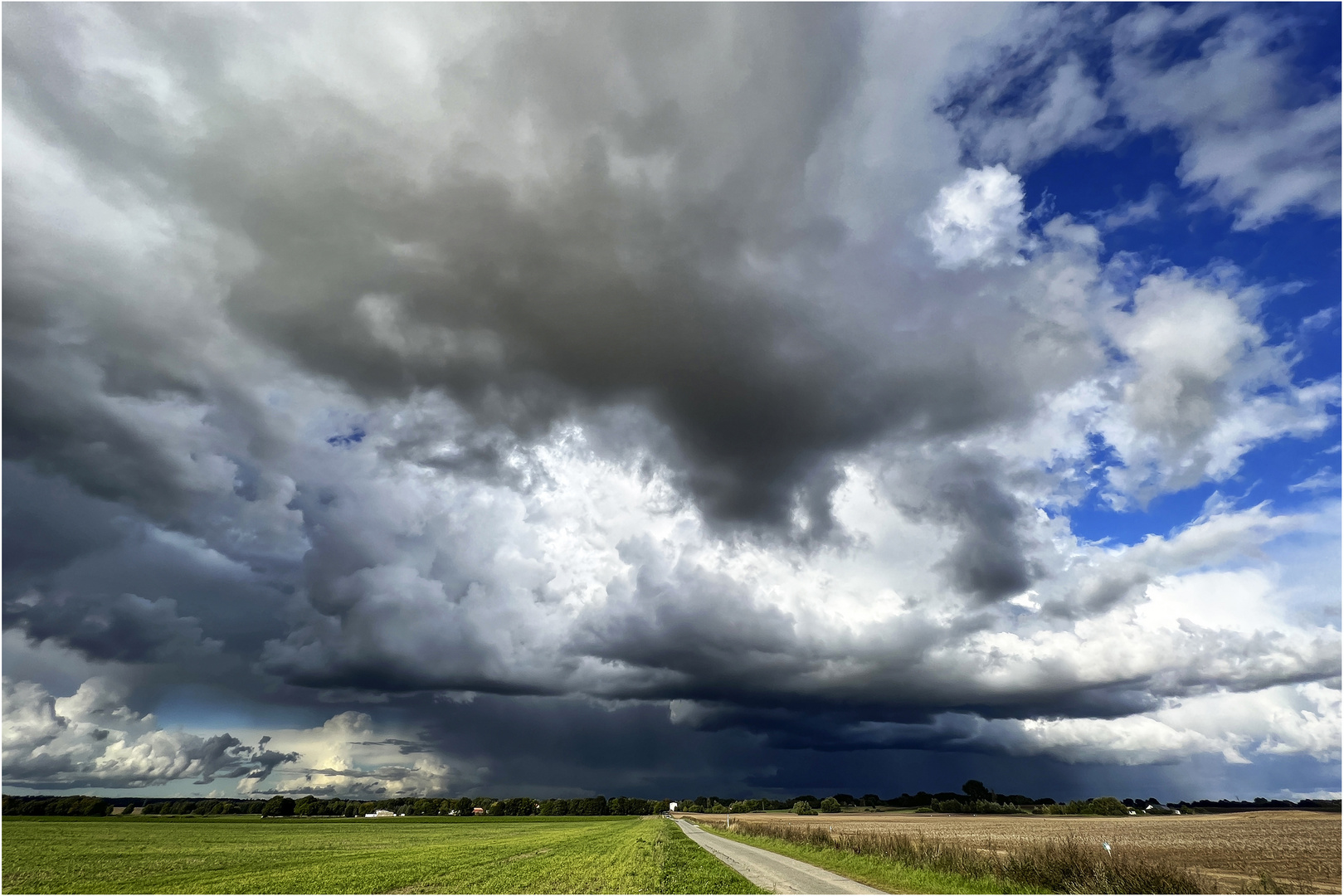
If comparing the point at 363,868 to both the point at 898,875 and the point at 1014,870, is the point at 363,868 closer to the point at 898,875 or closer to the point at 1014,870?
the point at 898,875

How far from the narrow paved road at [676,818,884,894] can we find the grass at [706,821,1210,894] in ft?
6.15

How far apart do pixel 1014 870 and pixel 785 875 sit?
513 inches

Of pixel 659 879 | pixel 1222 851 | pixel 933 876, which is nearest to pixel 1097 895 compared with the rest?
pixel 933 876

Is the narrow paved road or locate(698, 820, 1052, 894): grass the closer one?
locate(698, 820, 1052, 894): grass

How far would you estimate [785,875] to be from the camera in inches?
1531

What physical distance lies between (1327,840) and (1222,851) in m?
22.5

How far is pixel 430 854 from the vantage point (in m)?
57.1

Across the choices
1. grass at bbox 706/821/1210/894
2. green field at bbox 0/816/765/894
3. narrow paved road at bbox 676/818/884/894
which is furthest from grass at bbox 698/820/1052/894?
green field at bbox 0/816/765/894

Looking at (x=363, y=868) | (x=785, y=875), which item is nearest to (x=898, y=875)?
(x=785, y=875)

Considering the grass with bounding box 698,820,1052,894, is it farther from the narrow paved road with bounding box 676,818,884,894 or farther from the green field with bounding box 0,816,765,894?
the green field with bounding box 0,816,765,894

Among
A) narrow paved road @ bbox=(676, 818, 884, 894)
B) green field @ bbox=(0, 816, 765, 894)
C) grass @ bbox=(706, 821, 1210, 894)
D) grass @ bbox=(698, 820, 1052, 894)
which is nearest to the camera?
grass @ bbox=(706, 821, 1210, 894)

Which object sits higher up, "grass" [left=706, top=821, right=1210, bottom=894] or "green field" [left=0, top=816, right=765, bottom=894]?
"grass" [left=706, top=821, right=1210, bottom=894]

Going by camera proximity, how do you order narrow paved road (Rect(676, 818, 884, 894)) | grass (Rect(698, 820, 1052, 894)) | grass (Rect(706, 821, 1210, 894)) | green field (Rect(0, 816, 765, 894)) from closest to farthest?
grass (Rect(706, 821, 1210, 894)) < grass (Rect(698, 820, 1052, 894)) < narrow paved road (Rect(676, 818, 884, 894)) < green field (Rect(0, 816, 765, 894))

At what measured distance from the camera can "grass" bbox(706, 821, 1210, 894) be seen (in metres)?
29.4
